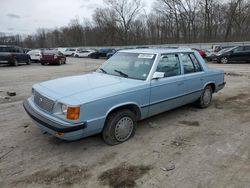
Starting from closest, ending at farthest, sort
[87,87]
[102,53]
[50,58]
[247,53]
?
[87,87], [247,53], [50,58], [102,53]

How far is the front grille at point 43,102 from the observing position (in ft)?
12.2

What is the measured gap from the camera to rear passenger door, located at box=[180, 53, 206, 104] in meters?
5.34

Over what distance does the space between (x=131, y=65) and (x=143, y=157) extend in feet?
6.44

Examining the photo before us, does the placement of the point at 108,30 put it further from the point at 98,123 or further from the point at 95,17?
the point at 98,123

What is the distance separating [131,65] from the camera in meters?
4.85

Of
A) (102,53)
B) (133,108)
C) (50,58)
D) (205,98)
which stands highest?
(102,53)

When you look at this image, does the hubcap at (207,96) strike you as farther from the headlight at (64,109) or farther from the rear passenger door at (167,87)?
the headlight at (64,109)

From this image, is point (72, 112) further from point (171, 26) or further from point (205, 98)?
point (171, 26)

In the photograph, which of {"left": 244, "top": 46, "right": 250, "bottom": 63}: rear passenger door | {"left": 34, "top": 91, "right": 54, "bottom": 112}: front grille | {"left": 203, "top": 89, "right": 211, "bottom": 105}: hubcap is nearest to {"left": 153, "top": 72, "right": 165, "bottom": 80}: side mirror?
{"left": 34, "top": 91, "right": 54, "bottom": 112}: front grille

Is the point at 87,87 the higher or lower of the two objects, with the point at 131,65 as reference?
lower

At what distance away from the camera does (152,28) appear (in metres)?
51.0

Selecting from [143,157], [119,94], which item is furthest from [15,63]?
[143,157]

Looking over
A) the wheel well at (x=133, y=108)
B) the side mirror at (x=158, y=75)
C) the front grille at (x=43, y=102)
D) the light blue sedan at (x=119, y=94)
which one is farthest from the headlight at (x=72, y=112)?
the side mirror at (x=158, y=75)

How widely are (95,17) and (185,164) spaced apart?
5922 cm
